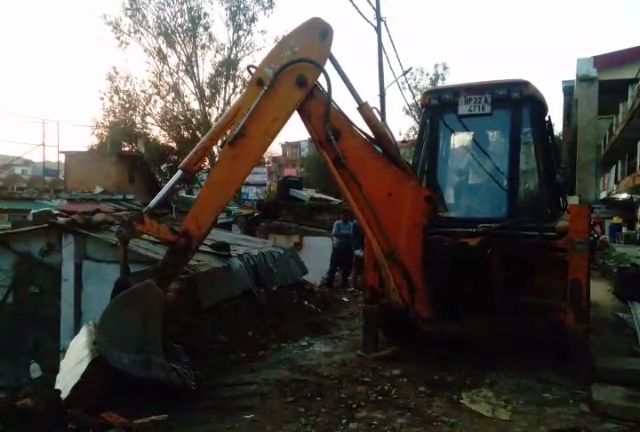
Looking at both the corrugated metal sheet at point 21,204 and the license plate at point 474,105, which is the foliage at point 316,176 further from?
the license plate at point 474,105

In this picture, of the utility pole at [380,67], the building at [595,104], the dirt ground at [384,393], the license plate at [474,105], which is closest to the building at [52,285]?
the dirt ground at [384,393]

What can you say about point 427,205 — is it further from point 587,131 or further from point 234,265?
point 587,131

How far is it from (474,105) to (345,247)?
6.73 meters

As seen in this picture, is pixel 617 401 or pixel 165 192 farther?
pixel 165 192

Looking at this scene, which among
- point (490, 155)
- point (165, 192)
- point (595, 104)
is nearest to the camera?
point (165, 192)

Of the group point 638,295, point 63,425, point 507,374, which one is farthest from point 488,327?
point 638,295

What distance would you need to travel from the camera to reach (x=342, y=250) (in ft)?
41.1

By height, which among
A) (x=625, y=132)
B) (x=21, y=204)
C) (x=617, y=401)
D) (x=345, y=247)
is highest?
(x=625, y=132)

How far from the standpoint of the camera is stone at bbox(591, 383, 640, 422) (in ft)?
14.9

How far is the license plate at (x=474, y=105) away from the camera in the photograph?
599cm

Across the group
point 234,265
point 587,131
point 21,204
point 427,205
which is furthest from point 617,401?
point 587,131

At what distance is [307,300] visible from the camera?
398 inches

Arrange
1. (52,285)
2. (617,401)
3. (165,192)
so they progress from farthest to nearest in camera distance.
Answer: (52,285) < (165,192) < (617,401)

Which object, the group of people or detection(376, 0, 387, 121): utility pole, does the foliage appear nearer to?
detection(376, 0, 387, 121): utility pole
